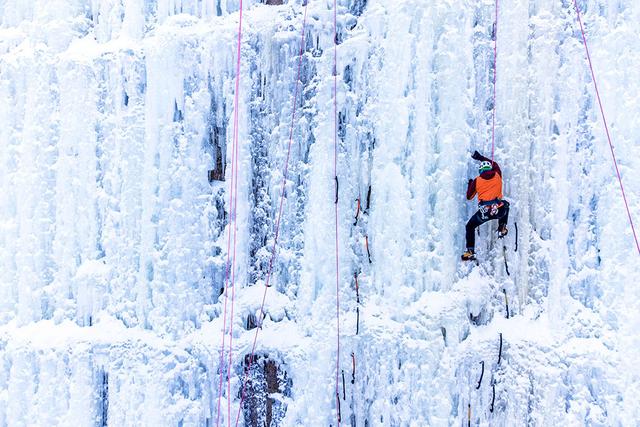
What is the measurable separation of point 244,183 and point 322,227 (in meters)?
0.50

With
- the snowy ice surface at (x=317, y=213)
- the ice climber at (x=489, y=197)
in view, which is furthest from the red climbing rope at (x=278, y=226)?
the ice climber at (x=489, y=197)

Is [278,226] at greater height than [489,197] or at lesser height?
lesser

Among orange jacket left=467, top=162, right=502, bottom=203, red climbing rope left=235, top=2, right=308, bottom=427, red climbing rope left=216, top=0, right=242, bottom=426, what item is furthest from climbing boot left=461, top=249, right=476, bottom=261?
red climbing rope left=216, top=0, right=242, bottom=426

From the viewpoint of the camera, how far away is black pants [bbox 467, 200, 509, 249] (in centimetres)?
248

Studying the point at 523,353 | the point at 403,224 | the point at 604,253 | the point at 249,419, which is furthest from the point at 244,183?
the point at 604,253

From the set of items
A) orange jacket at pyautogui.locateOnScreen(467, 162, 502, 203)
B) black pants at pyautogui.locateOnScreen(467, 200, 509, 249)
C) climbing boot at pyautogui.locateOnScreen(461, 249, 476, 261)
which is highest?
orange jacket at pyautogui.locateOnScreen(467, 162, 502, 203)

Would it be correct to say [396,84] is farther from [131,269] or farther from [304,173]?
[131,269]

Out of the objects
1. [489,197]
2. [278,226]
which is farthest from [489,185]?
[278,226]

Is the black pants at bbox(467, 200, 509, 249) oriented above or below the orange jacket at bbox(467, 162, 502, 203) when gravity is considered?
below

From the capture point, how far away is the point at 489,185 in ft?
8.04

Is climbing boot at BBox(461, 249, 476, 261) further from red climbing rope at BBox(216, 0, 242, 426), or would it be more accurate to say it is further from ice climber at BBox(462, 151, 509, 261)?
red climbing rope at BBox(216, 0, 242, 426)

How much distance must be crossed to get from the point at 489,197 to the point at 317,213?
90 centimetres

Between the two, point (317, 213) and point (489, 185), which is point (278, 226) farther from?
point (489, 185)

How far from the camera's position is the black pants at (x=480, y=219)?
8.14 ft
